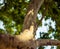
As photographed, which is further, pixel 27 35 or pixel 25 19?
pixel 25 19

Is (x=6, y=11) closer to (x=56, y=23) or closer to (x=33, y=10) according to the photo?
(x=56, y=23)

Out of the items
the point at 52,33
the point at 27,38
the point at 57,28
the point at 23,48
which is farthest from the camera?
the point at 52,33

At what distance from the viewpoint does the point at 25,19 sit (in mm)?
3537

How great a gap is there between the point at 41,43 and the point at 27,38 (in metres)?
0.27

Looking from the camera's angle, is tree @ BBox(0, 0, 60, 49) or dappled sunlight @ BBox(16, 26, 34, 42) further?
dappled sunlight @ BBox(16, 26, 34, 42)

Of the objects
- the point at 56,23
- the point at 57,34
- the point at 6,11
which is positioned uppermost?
the point at 6,11

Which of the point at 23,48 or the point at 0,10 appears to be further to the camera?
the point at 0,10

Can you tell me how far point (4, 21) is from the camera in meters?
7.49

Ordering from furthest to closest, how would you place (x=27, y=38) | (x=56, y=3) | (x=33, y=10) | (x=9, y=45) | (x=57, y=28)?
(x=57, y=28), (x=56, y=3), (x=33, y=10), (x=27, y=38), (x=9, y=45)

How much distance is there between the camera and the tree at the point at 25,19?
2664 millimetres

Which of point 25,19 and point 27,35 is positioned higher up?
point 25,19

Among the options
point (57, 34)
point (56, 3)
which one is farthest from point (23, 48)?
point (57, 34)

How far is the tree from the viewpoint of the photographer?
266 cm

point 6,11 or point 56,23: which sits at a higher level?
point 6,11
